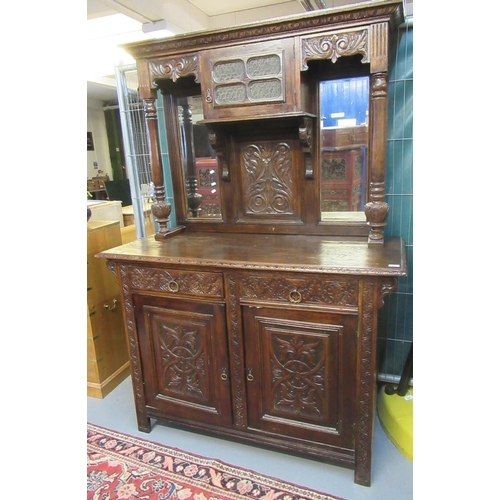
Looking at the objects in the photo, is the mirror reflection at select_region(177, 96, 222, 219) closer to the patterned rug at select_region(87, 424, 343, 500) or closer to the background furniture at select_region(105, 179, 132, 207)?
the patterned rug at select_region(87, 424, 343, 500)

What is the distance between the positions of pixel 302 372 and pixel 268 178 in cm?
92

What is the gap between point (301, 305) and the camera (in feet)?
4.77

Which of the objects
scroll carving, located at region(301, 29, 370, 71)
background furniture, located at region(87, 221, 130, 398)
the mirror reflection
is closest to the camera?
scroll carving, located at region(301, 29, 370, 71)

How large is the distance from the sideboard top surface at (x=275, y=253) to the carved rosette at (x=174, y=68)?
0.73 m

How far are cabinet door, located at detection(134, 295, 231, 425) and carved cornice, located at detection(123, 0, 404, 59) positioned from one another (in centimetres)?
109

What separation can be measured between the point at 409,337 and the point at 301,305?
839 mm

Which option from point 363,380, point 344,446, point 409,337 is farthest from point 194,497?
point 409,337

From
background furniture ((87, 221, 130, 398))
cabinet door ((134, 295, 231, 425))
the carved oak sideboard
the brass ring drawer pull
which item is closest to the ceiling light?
the carved oak sideboard

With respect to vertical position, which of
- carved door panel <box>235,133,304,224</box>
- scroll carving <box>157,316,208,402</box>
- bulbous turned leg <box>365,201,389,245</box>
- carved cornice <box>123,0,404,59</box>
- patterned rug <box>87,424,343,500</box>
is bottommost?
patterned rug <box>87,424,343,500</box>

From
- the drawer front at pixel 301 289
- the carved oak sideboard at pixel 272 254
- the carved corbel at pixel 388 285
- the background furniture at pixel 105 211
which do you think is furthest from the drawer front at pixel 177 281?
the background furniture at pixel 105 211

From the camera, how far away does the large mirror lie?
5.58ft

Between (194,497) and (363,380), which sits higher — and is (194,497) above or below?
below

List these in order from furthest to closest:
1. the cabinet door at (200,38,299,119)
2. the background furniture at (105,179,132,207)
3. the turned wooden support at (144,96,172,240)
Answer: the background furniture at (105,179,132,207)
the turned wooden support at (144,96,172,240)
the cabinet door at (200,38,299,119)
